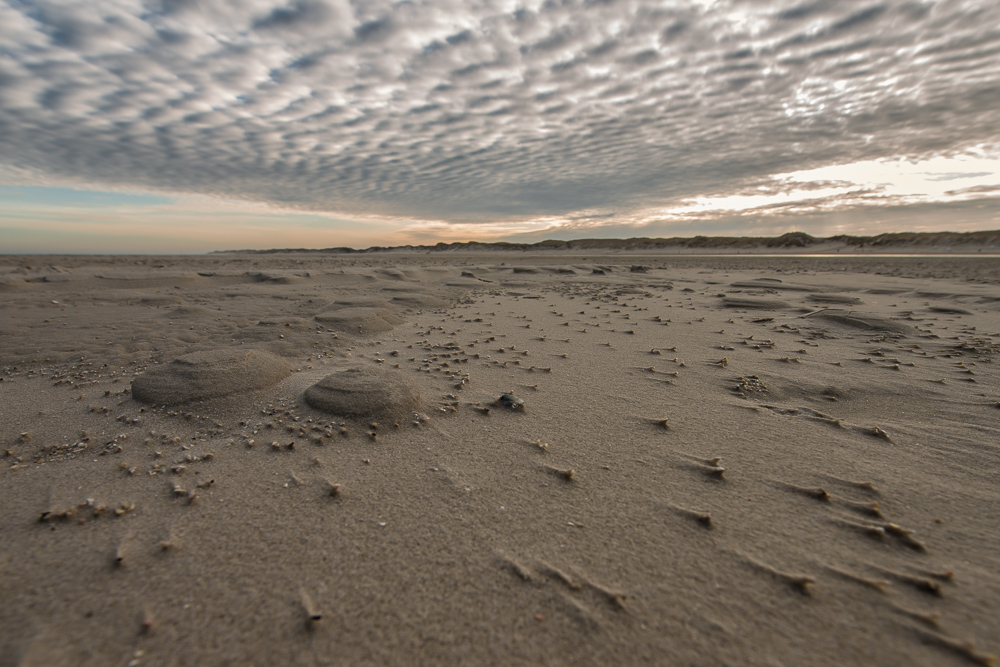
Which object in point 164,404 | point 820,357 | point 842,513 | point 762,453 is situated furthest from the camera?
point 820,357

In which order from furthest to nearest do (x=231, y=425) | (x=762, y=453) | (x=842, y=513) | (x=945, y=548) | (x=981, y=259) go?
(x=981, y=259), (x=231, y=425), (x=762, y=453), (x=842, y=513), (x=945, y=548)

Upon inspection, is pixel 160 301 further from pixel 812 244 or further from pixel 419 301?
pixel 812 244

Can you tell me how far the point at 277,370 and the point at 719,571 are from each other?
352 centimetres

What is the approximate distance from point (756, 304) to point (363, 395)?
7286 millimetres

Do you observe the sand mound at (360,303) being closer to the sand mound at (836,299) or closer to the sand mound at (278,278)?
the sand mound at (278,278)

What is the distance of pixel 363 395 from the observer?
3.05 m

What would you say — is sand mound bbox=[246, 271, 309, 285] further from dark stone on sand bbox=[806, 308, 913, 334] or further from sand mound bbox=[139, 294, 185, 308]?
dark stone on sand bbox=[806, 308, 913, 334]

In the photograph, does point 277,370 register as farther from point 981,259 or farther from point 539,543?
point 981,259

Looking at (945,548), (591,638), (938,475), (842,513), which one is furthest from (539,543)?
(938,475)

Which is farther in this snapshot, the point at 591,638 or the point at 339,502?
the point at 339,502

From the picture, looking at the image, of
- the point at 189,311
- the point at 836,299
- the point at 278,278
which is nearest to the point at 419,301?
the point at 189,311

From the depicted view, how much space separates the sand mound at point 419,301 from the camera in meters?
7.93

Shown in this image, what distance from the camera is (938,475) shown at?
225cm

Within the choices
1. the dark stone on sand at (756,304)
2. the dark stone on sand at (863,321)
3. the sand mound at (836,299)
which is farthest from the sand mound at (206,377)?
the sand mound at (836,299)
